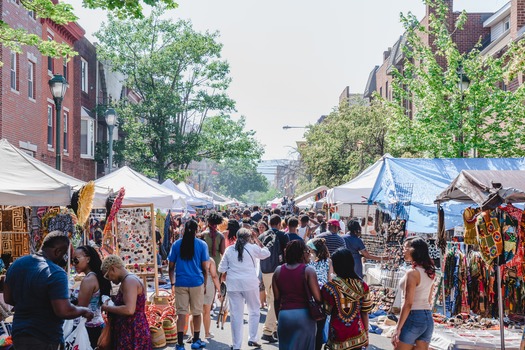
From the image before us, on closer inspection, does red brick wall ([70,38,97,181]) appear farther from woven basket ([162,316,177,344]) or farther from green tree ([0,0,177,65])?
woven basket ([162,316,177,344])

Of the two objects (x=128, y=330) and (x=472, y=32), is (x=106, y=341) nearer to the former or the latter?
(x=128, y=330)

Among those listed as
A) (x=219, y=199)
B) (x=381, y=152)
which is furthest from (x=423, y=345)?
(x=219, y=199)

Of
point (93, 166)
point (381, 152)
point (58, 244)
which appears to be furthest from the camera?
point (93, 166)

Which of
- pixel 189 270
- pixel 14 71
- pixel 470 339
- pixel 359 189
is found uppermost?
pixel 14 71

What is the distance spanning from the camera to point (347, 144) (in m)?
35.7

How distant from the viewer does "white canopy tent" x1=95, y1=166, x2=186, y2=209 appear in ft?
48.6

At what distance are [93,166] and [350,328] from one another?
107ft

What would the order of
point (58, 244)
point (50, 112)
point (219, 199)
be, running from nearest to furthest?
point (58, 244) → point (50, 112) → point (219, 199)

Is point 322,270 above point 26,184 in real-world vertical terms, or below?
below

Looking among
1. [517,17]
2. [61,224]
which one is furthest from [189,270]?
[517,17]

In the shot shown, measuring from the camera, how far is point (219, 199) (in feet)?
197

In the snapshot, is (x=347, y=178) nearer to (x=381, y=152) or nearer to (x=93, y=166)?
(x=381, y=152)

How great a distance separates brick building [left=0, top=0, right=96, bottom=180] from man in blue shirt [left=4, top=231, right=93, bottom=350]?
17091mm

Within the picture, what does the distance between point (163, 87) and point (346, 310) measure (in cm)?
3393
